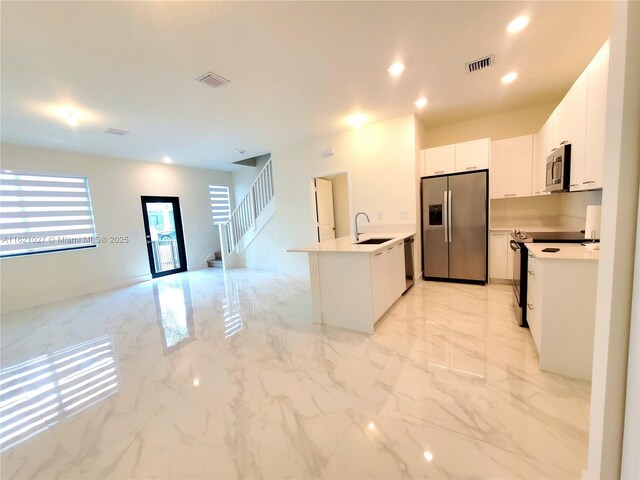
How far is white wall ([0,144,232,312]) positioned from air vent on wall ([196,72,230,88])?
13.5 ft

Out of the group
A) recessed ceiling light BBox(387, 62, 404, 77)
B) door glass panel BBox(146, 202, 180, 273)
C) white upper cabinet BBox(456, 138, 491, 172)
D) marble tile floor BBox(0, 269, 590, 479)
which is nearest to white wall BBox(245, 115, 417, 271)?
white upper cabinet BBox(456, 138, 491, 172)

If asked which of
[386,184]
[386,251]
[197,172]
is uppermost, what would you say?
[197,172]

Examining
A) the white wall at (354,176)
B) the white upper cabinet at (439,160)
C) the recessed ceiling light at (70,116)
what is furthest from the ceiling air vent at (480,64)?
the recessed ceiling light at (70,116)

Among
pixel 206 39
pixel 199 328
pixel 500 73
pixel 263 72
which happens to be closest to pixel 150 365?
pixel 199 328

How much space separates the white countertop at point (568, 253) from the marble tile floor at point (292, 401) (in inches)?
35.0

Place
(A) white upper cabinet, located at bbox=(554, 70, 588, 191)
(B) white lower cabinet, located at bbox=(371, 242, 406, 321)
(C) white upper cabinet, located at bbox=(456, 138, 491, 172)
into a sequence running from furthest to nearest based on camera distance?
1. (C) white upper cabinet, located at bbox=(456, 138, 491, 172)
2. (B) white lower cabinet, located at bbox=(371, 242, 406, 321)
3. (A) white upper cabinet, located at bbox=(554, 70, 588, 191)

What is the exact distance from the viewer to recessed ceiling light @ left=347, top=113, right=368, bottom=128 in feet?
13.4

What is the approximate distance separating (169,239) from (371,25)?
647cm

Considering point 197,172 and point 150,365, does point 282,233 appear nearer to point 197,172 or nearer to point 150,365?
point 197,172

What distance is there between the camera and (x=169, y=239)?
6.70 m

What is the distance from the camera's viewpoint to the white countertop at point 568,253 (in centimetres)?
182

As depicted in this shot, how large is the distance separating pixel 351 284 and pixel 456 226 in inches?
94.3

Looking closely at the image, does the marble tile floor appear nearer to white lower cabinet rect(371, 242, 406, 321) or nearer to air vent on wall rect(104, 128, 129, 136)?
white lower cabinet rect(371, 242, 406, 321)

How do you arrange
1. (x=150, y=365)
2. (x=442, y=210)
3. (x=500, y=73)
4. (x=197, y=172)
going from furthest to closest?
1. (x=197, y=172)
2. (x=442, y=210)
3. (x=500, y=73)
4. (x=150, y=365)
